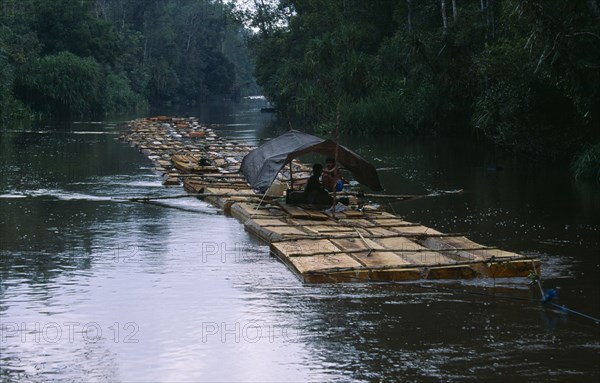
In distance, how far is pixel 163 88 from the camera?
93.8 meters

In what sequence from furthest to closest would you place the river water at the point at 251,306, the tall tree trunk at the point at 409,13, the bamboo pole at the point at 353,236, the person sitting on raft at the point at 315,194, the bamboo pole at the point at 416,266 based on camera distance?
the tall tree trunk at the point at 409,13 < the person sitting on raft at the point at 315,194 < the bamboo pole at the point at 353,236 < the bamboo pole at the point at 416,266 < the river water at the point at 251,306

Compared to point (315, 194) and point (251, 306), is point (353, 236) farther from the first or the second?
point (251, 306)

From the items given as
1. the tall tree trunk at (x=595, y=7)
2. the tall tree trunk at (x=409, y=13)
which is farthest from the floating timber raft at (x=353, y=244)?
the tall tree trunk at (x=409, y=13)

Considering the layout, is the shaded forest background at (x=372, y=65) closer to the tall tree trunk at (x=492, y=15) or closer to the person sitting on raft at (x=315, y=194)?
the tall tree trunk at (x=492, y=15)

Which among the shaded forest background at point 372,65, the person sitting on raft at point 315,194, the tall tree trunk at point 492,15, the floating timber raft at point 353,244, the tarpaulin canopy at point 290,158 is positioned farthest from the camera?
the tall tree trunk at point 492,15

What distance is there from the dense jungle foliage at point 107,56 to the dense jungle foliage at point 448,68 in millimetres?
11514

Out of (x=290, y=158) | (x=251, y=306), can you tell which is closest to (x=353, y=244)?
(x=251, y=306)

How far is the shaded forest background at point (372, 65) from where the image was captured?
68.5ft

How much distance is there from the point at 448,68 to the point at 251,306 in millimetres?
26026

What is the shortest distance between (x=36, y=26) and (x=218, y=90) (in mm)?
48203

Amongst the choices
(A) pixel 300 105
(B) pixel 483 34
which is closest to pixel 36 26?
(A) pixel 300 105

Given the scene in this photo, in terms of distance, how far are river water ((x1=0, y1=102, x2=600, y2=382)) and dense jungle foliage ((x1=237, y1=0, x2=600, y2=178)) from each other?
3790 millimetres

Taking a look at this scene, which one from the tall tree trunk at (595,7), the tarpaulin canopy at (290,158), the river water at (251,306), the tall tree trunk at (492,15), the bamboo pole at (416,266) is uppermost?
the tall tree trunk at (492,15)

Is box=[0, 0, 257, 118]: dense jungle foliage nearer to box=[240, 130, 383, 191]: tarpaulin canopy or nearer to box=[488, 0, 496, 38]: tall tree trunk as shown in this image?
box=[488, 0, 496, 38]: tall tree trunk
